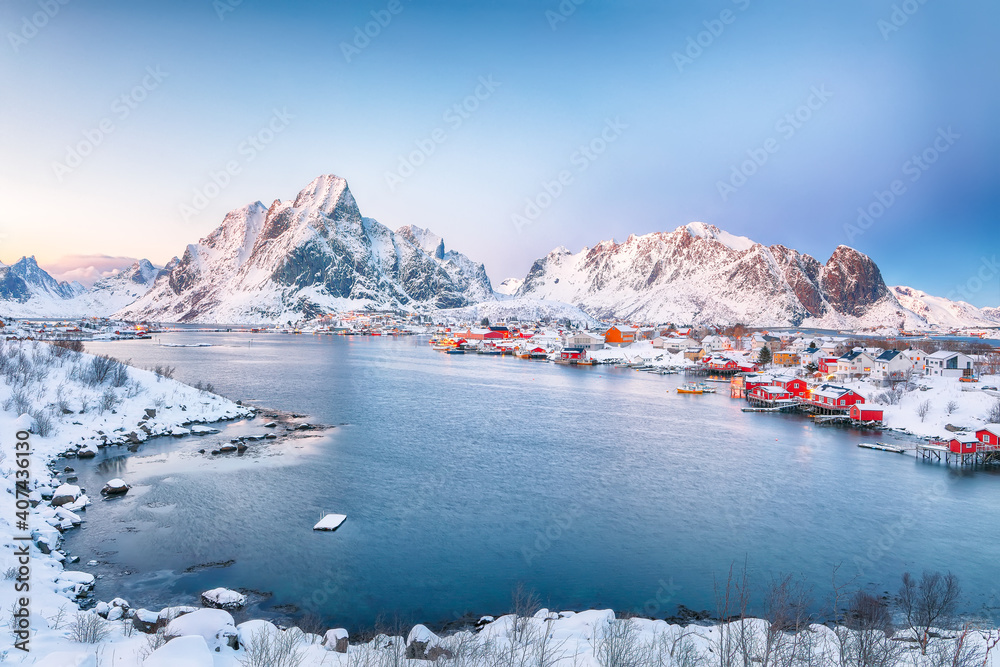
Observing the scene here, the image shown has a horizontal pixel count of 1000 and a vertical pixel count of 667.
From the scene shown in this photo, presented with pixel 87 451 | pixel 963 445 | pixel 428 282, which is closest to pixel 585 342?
pixel 963 445

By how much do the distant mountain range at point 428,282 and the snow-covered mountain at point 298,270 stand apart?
374 mm

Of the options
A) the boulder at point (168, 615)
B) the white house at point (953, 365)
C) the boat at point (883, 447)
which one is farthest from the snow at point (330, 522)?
the white house at point (953, 365)

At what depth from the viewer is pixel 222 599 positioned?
8.20m

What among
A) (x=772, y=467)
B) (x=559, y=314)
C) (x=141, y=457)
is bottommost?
(x=141, y=457)

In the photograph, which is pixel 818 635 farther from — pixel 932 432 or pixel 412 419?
pixel 932 432

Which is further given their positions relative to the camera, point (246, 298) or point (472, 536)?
point (246, 298)

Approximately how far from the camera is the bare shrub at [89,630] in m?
5.91

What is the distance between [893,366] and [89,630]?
39.3 metres

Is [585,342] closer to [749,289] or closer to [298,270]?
[749,289]

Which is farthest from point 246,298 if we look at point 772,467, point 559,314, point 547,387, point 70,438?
point 772,467

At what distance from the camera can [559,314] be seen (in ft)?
437

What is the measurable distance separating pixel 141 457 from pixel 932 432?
94.7 ft

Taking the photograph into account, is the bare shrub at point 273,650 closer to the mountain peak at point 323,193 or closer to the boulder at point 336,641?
the boulder at point 336,641

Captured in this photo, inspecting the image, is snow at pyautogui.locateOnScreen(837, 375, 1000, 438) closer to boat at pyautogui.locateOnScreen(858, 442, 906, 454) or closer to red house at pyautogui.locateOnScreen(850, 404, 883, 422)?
red house at pyautogui.locateOnScreen(850, 404, 883, 422)
